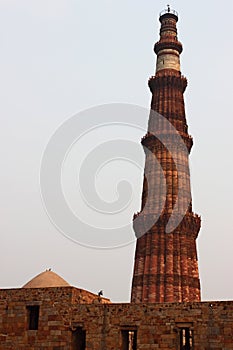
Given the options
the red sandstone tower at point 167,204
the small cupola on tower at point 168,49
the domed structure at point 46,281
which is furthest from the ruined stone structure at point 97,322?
the small cupola on tower at point 168,49

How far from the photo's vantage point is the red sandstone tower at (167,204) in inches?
1265

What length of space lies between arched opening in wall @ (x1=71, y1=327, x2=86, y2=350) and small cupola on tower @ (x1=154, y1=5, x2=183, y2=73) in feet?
73.3

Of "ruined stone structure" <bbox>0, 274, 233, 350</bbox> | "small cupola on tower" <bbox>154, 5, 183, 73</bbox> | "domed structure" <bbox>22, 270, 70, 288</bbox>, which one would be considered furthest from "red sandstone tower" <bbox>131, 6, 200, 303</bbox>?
"ruined stone structure" <bbox>0, 274, 233, 350</bbox>

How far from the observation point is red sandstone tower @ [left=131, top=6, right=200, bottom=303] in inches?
1265

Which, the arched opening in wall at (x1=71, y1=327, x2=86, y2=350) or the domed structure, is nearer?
the arched opening in wall at (x1=71, y1=327, x2=86, y2=350)

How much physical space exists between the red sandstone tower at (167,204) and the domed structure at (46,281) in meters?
8.49

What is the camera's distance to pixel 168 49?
38.6 m

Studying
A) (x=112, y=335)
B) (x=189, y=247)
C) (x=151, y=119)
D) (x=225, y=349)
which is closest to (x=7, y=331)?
(x=112, y=335)

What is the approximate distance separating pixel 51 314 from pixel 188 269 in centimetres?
1289

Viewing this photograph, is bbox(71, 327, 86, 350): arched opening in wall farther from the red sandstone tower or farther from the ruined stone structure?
the red sandstone tower

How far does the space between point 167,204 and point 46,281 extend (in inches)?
472

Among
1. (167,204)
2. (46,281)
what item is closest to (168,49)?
(167,204)

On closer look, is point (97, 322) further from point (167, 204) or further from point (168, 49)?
point (168, 49)

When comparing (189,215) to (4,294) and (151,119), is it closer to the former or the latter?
(151,119)
